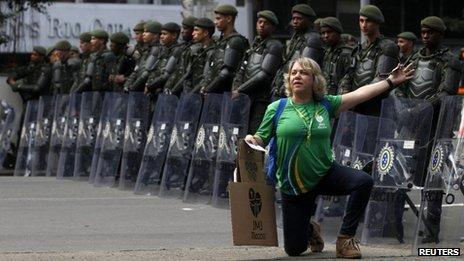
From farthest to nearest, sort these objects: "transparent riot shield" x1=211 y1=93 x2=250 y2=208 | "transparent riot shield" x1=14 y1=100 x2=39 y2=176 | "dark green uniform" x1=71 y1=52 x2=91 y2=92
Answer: "transparent riot shield" x1=14 y1=100 x2=39 y2=176
"dark green uniform" x1=71 y1=52 x2=91 y2=92
"transparent riot shield" x1=211 y1=93 x2=250 y2=208

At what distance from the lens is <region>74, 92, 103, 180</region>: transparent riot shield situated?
17.7 m

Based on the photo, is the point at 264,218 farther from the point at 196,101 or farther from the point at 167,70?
the point at 167,70

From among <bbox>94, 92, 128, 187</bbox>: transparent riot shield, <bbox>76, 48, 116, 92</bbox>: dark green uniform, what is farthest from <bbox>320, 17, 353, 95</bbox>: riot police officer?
<bbox>76, 48, 116, 92</bbox>: dark green uniform

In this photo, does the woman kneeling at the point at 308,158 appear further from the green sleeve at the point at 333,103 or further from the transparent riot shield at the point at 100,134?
the transparent riot shield at the point at 100,134

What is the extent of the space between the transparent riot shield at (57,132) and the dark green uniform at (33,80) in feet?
4.95

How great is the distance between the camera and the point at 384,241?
34.5ft

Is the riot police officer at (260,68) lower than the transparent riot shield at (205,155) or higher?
higher

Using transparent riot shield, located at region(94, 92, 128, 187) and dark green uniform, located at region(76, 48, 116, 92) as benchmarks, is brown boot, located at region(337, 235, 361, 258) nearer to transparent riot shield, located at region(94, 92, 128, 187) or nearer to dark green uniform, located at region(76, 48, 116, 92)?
transparent riot shield, located at region(94, 92, 128, 187)

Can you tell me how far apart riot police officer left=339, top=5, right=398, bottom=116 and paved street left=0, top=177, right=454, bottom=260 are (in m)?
1.68

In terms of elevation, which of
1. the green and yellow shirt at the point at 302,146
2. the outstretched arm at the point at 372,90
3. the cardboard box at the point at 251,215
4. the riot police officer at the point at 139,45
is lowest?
the cardboard box at the point at 251,215

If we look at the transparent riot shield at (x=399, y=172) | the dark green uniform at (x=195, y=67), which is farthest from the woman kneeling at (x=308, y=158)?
the dark green uniform at (x=195, y=67)

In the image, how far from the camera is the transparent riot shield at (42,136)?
63.8ft

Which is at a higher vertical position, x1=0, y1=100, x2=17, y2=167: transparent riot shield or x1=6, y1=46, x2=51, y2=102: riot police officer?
x1=6, y1=46, x2=51, y2=102: riot police officer

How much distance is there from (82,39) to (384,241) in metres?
10.7
